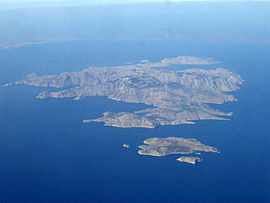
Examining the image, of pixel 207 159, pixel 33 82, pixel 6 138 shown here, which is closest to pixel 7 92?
pixel 33 82

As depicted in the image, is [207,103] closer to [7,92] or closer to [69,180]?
[69,180]

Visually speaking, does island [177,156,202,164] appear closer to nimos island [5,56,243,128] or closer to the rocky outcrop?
the rocky outcrop

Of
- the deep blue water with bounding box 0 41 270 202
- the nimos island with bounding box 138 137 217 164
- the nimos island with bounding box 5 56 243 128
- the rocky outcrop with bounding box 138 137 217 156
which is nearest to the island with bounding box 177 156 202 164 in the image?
the nimos island with bounding box 138 137 217 164

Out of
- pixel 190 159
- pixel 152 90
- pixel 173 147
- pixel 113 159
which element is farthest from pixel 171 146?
pixel 152 90

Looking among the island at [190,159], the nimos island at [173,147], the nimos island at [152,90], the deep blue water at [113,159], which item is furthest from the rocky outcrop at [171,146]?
the nimos island at [152,90]

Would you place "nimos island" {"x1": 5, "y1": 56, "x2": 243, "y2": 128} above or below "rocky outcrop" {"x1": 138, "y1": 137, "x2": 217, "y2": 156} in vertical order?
above
